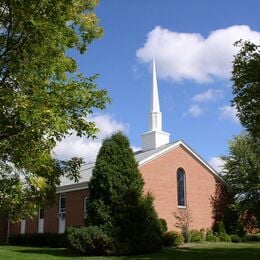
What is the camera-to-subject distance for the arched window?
36.8 metres

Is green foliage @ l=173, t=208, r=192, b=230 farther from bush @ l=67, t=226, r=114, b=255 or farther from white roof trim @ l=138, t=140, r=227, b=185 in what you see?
bush @ l=67, t=226, r=114, b=255

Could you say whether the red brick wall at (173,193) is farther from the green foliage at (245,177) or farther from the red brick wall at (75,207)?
the green foliage at (245,177)

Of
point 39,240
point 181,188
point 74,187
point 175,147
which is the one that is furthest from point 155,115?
point 39,240

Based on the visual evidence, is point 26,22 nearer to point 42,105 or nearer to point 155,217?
point 42,105

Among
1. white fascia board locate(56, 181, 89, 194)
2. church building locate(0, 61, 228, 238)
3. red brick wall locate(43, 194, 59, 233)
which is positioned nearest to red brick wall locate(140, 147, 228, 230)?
church building locate(0, 61, 228, 238)

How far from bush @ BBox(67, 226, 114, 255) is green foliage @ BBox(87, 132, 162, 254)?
1.26 feet

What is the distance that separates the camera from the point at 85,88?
1157 centimetres

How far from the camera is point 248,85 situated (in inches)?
744

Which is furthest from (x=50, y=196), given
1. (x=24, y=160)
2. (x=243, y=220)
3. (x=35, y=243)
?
(x=243, y=220)

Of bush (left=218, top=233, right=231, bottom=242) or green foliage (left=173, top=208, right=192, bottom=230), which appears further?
green foliage (left=173, top=208, right=192, bottom=230)

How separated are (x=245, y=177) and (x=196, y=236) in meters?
9.08

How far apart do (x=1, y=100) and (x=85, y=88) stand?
204cm

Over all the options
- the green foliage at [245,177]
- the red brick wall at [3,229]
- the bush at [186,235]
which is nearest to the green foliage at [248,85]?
the bush at [186,235]

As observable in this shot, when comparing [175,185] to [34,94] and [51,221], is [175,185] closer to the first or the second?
[51,221]
